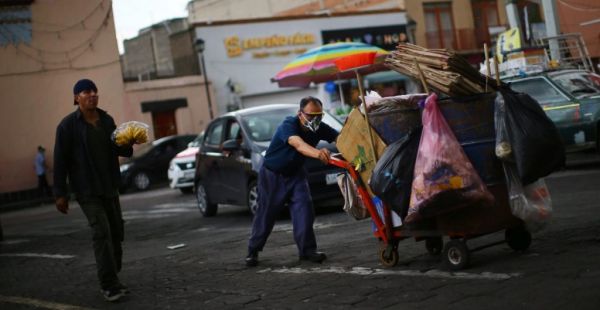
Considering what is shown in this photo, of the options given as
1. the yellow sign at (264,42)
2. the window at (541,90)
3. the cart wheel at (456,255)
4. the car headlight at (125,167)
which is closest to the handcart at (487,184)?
the cart wheel at (456,255)

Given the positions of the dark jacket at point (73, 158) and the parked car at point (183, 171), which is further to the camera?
the parked car at point (183, 171)

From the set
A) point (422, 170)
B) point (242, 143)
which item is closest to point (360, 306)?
point (422, 170)

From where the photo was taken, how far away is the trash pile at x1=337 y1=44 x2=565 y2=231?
6.40m

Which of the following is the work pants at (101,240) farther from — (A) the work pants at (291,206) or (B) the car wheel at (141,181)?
(B) the car wheel at (141,181)

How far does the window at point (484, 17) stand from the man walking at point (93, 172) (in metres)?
41.6

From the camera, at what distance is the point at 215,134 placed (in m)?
14.4

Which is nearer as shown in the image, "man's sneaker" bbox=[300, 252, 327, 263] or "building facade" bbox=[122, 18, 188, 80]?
"man's sneaker" bbox=[300, 252, 327, 263]

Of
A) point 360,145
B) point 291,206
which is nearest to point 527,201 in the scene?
point 360,145

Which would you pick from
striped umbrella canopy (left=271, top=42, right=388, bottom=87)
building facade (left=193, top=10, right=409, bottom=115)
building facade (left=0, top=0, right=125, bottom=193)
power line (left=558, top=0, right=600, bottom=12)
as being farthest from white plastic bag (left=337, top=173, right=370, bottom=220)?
building facade (left=193, top=10, right=409, bottom=115)

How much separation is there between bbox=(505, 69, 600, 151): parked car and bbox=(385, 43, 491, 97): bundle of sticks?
7.76 metres

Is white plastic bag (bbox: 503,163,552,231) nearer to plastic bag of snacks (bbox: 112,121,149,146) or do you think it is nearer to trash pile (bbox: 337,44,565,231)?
trash pile (bbox: 337,44,565,231)

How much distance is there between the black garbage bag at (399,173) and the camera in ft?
21.9

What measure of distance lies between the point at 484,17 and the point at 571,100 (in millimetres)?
34913

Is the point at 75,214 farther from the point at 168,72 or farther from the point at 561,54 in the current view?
the point at 168,72
